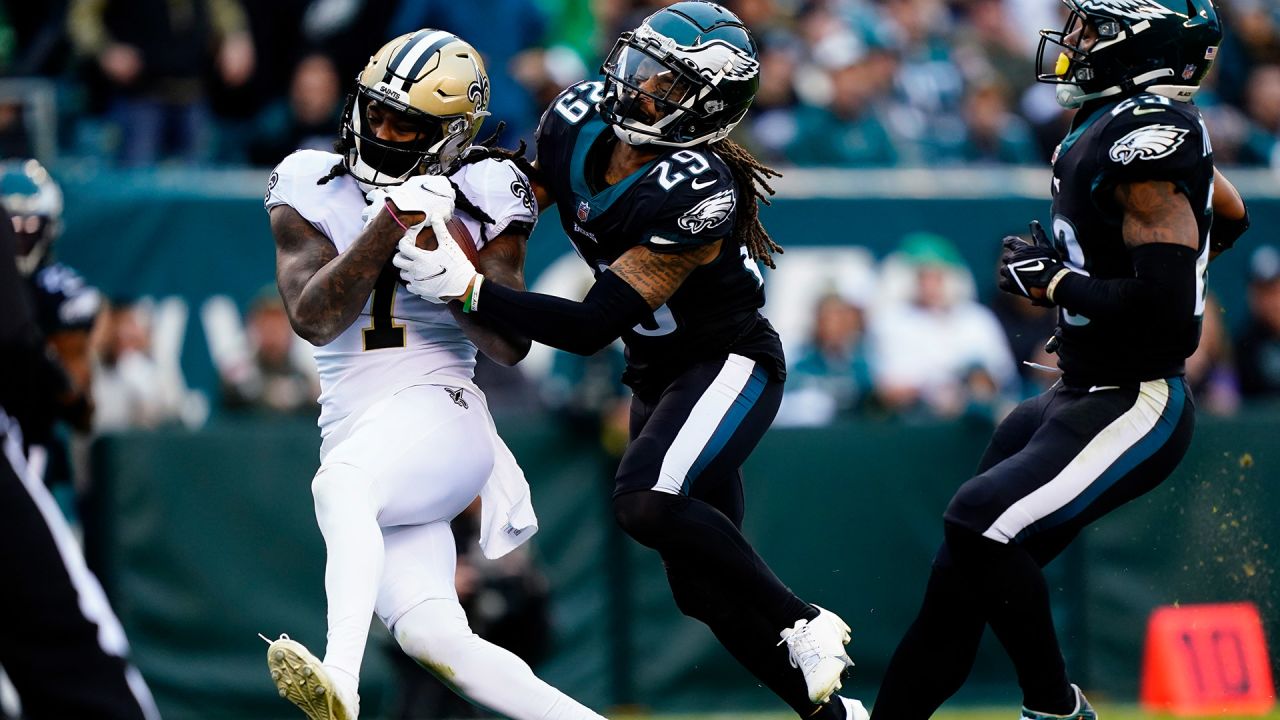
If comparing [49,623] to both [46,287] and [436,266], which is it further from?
[46,287]

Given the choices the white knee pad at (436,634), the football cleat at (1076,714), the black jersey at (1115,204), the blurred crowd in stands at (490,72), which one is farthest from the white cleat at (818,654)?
the blurred crowd in stands at (490,72)

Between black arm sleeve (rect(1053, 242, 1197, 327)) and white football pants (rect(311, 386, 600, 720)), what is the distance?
1.71 metres

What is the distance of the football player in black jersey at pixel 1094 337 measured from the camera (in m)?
5.10

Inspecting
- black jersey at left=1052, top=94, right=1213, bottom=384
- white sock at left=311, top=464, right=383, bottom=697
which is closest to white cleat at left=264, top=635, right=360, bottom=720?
white sock at left=311, top=464, right=383, bottom=697

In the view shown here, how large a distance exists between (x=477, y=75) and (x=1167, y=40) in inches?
76.5

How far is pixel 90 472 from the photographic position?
869 cm

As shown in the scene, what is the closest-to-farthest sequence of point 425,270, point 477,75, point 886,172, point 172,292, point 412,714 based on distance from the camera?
point 425,270 < point 477,75 < point 412,714 < point 172,292 < point 886,172

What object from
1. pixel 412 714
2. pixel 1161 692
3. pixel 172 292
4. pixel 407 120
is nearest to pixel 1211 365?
pixel 1161 692

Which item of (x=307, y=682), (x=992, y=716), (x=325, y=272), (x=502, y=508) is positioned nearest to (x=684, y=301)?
(x=502, y=508)

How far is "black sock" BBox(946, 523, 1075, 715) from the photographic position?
518cm

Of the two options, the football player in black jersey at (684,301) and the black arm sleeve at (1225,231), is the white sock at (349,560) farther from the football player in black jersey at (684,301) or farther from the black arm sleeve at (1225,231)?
the black arm sleeve at (1225,231)

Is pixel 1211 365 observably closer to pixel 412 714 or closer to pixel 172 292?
pixel 412 714

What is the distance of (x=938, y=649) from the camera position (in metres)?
5.40

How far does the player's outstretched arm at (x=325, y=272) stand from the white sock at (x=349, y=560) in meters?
0.41
